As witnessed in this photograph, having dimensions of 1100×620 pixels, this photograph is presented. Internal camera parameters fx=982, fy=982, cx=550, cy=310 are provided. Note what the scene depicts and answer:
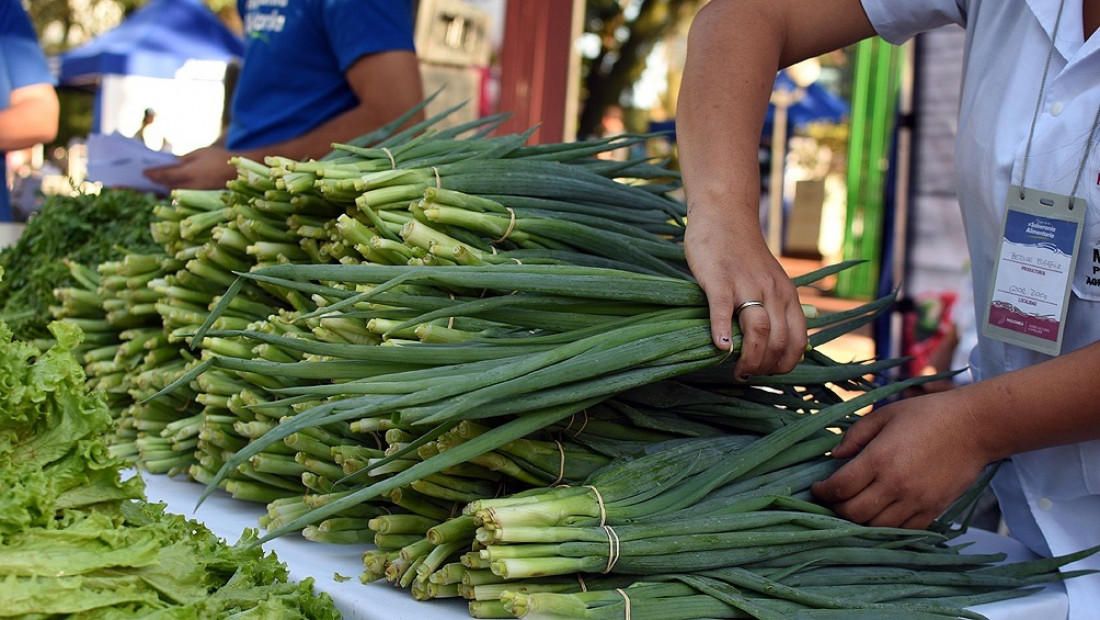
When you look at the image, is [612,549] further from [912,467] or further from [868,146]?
[868,146]

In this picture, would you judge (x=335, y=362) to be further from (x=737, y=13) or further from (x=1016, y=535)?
(x=1016, y=535)

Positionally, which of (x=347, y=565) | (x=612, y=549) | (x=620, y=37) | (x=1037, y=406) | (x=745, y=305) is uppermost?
(x=620, y=37)

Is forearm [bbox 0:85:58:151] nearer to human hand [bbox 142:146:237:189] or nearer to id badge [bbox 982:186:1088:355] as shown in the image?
human hand [bbox 142:146:237:189]

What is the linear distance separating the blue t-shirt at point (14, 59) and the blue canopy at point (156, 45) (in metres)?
4.09

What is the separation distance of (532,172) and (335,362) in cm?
55

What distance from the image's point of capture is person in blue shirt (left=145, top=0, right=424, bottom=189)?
2.50 metres

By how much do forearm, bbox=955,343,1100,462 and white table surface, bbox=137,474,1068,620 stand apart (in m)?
0.25

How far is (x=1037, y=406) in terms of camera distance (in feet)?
4.54

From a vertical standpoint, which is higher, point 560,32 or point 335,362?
point 560,32

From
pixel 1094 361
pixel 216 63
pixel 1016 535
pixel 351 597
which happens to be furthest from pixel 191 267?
pixel 216 63

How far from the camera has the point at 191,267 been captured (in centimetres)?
177

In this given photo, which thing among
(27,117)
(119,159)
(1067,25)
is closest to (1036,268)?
(1067,25)

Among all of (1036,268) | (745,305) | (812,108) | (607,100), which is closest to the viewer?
(745,305)

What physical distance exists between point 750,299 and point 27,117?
2.93 metres
